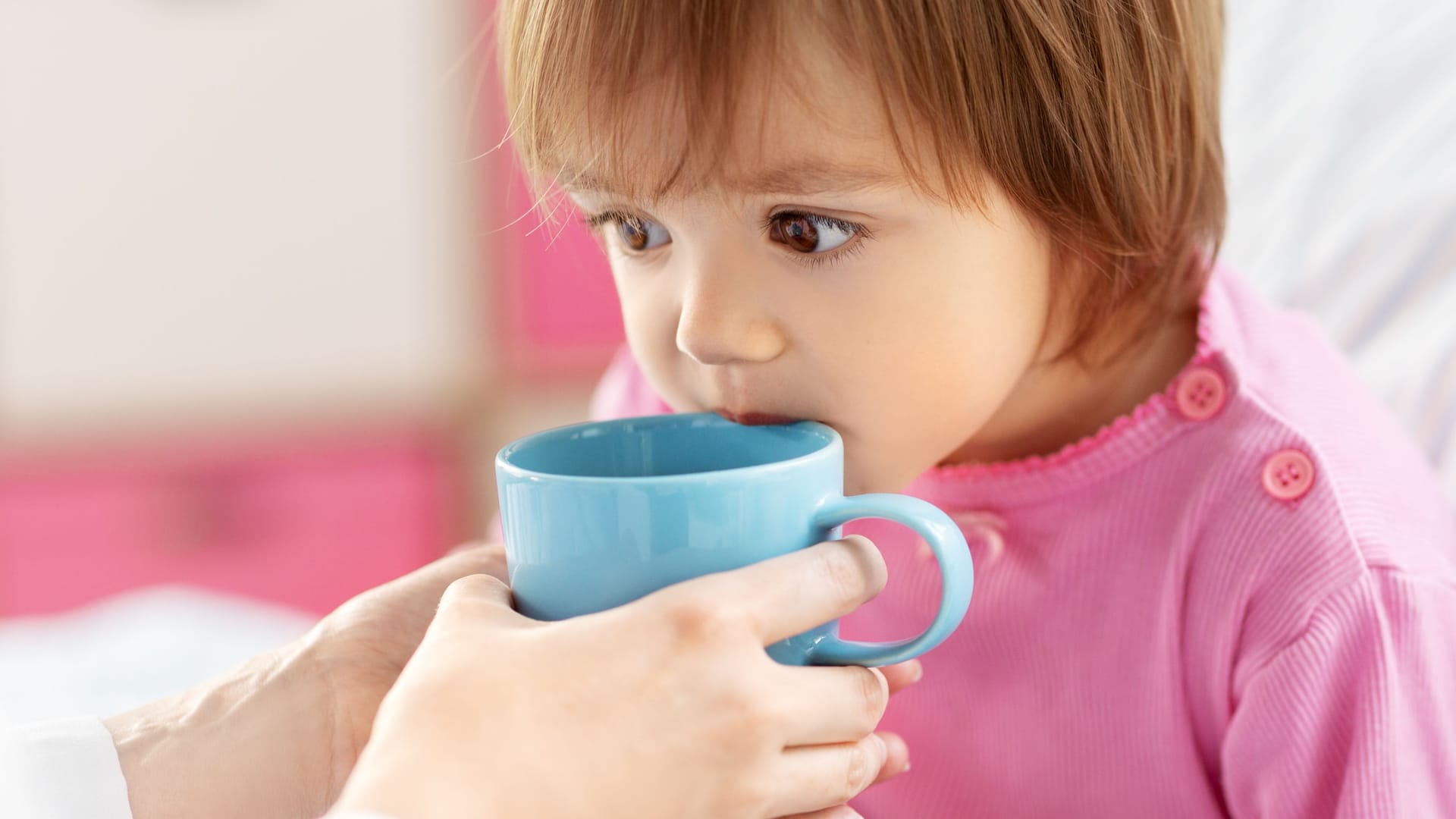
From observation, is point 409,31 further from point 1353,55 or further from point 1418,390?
point 1418,390

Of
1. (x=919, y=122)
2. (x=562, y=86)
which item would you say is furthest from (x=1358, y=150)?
(x=562, y=86)

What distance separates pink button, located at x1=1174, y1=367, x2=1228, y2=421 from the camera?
2.49 feet

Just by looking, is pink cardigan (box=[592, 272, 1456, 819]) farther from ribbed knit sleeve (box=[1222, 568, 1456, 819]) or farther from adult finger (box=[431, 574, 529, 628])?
adult finger (box=[431, 574, 529, 628])

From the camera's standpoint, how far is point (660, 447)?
0.73 m

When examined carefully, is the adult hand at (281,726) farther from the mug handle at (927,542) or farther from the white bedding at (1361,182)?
the white bedding at (1361,182)

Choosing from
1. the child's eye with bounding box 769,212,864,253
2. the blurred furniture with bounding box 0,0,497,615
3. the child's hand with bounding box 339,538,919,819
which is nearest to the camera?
the child's hand with bounding box 339,538,919,819

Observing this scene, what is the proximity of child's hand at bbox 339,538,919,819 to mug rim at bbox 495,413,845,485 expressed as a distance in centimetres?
4

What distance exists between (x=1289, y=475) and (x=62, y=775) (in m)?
0.70

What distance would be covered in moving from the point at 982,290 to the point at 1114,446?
0.50ft

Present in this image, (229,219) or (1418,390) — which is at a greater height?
(229,219)

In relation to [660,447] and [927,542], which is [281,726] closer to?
[660,447]

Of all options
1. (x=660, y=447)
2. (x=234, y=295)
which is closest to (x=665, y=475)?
(x=660, y=447)

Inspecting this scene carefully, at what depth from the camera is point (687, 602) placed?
0.56m

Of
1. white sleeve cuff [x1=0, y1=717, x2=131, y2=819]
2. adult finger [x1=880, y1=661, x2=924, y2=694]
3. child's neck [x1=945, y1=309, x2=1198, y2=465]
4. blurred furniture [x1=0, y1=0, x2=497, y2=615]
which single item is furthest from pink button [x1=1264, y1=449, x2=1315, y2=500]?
blurred furniture [x1=0, y1=0, x2=497, y2=615]
